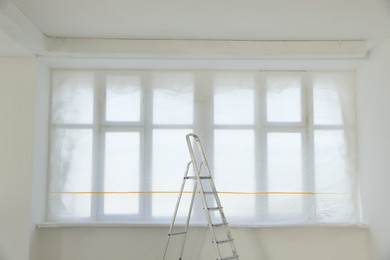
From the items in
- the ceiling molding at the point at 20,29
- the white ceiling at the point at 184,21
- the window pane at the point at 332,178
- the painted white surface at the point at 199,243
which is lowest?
the painted white surface at the point at 199,243

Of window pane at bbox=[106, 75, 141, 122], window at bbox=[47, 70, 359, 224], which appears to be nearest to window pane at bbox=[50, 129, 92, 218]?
window at bbox=[47, 70, 359, 224]

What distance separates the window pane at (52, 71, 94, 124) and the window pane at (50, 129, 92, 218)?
0.17 meters

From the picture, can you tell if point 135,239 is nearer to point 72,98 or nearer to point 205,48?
point 72,98

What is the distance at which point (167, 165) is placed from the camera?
19.1ft


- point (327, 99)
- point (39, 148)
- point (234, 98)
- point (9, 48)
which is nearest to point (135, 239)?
point (39, 148)

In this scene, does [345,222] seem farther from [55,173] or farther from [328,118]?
[55,173]

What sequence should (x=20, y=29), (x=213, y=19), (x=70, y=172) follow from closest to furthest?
(x=20, y=29) → (x=213, y=19) → (x=70, y=172)

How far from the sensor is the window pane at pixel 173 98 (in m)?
5.90

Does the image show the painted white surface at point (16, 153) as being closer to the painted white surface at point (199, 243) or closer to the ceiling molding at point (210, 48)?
the painted white surface at point (199, 243)

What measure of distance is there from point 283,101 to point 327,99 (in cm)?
56

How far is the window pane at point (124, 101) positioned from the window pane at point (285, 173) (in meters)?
Answer: 1.74

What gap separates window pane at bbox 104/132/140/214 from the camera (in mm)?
5758

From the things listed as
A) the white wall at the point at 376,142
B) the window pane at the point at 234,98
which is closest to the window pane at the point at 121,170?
the window pane at the point at 234,98

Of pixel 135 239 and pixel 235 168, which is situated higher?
pixel 235 168
